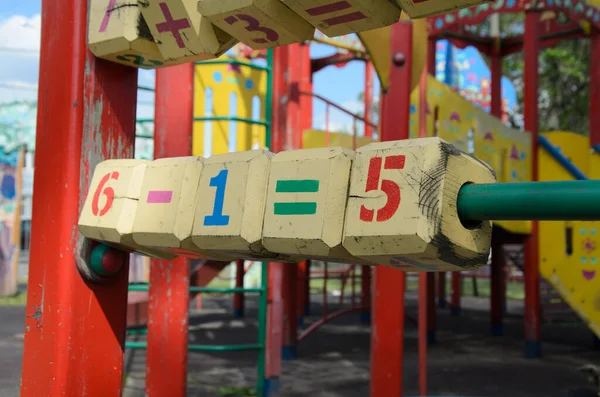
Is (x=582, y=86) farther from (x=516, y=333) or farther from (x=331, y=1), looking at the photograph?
(x=331, y=1)

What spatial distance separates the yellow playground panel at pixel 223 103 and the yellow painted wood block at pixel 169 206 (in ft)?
13.1

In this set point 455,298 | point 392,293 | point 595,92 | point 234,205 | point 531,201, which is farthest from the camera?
point 455,298

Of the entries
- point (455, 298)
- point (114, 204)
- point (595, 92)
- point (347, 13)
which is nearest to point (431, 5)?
point (347, 13)

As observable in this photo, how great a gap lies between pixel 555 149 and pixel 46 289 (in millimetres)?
6358

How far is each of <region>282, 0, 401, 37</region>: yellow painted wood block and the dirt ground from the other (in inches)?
146

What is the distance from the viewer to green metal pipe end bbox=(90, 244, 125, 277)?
1.31 meters

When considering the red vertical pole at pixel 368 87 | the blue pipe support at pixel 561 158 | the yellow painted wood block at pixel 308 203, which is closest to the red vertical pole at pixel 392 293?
the yellow painted wood block at pixel 308 203

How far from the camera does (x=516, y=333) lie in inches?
337

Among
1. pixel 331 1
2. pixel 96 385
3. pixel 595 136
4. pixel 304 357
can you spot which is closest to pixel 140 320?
pixel 304 357

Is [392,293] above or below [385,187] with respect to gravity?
below

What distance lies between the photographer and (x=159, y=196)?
3.90 feet

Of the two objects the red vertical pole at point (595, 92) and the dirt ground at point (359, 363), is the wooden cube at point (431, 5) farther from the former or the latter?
the red vertical pole at point (595, 92)

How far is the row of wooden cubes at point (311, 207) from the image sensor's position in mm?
904

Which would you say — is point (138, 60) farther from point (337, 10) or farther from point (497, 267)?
point (497, 267)
